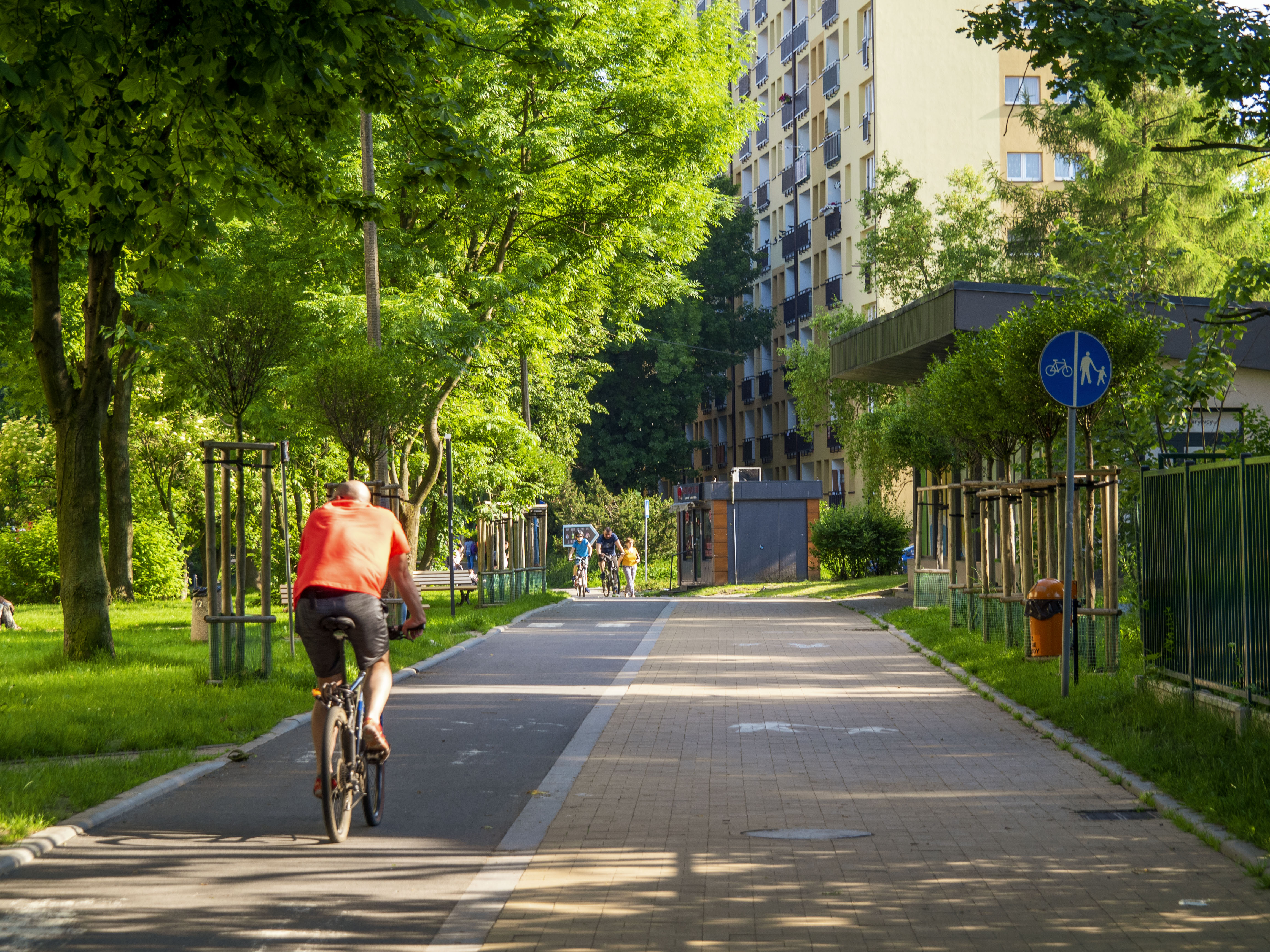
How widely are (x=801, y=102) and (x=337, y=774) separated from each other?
6582 cm

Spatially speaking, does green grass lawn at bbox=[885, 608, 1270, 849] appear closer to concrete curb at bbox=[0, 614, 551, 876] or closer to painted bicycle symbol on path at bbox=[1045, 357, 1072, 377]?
painted bicycle symbol on path at bbox=[1045, 357, 1072, 377]

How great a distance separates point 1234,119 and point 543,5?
6.24 metres

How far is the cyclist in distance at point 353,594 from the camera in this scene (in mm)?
7352

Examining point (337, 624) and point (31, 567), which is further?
point (31, 567)

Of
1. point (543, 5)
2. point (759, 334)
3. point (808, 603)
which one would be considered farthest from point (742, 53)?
point (759, 334)

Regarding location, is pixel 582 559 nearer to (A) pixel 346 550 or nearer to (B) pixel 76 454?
(B) pixel 76 454

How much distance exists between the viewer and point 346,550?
743 cm

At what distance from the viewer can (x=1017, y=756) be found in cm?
984

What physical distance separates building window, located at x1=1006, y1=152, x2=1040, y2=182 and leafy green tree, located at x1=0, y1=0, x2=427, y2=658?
50071 mm

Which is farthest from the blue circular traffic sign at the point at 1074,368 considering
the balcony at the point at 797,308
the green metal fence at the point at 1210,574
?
the balcony at the point at 797,308

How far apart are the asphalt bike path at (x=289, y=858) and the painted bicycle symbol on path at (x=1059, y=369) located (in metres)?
4.69

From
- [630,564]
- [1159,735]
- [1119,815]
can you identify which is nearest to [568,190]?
[630,564]

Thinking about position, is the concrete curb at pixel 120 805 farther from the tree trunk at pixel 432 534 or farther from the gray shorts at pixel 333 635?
the tree trunk at pixel 432 534

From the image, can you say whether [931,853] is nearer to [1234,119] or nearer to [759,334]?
[1234,119]
